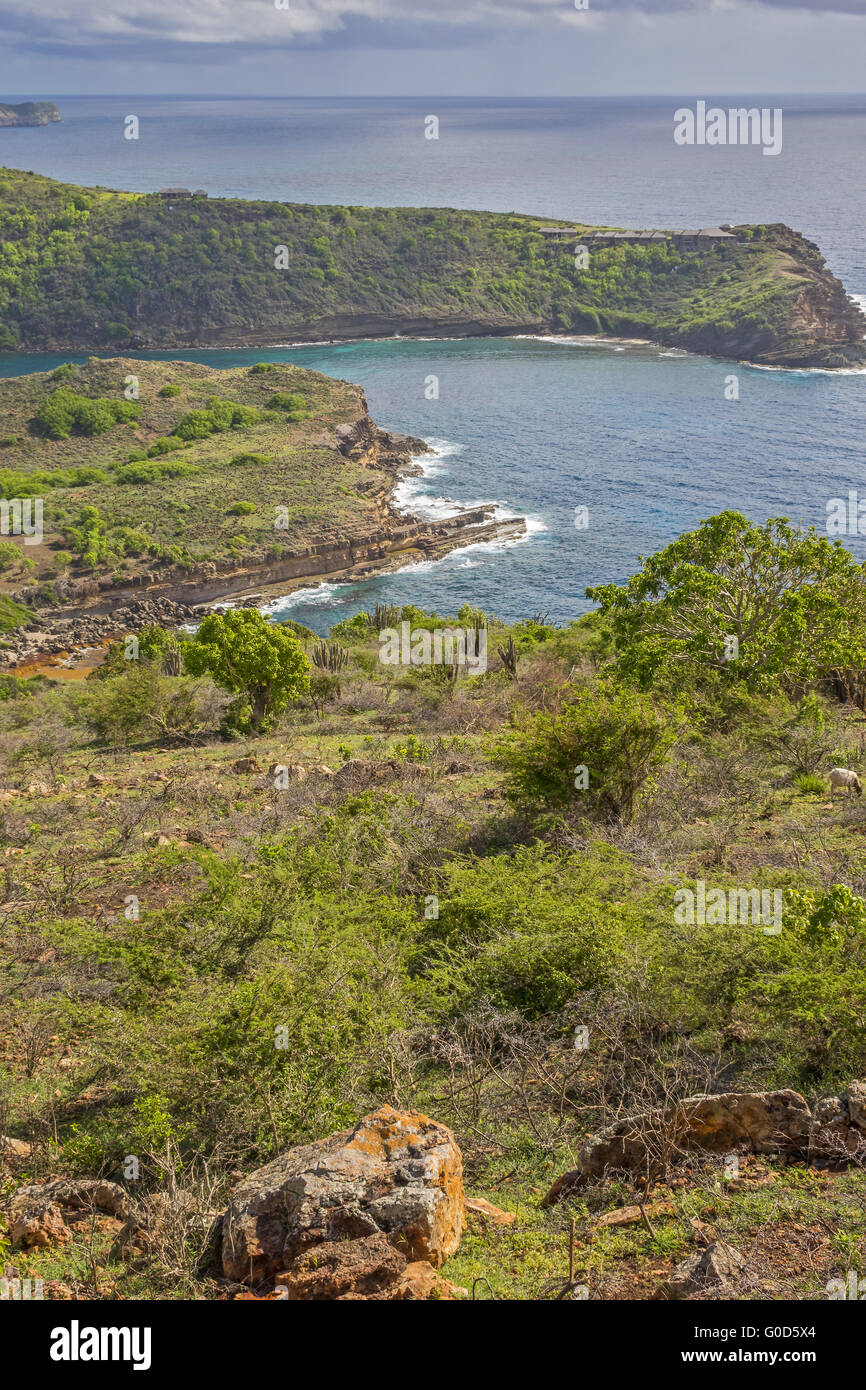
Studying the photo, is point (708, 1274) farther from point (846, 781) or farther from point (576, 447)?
point (576, 447)

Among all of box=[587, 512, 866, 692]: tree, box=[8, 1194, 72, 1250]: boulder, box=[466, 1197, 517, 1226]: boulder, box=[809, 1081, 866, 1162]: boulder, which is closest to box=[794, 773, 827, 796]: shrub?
box=[587, 512, 866, 692]: tree

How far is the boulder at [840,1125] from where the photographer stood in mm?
8503

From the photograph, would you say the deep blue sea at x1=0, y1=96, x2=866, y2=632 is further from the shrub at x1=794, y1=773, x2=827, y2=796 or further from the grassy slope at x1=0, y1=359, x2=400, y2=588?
the shrub at x1=794, y1=773, x2=827, y2=796

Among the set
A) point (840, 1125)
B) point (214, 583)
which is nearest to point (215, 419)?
point (214, 583)

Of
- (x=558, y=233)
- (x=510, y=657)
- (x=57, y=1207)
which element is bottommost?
(x=57, y=1207)

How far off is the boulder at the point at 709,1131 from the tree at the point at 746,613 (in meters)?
14.5

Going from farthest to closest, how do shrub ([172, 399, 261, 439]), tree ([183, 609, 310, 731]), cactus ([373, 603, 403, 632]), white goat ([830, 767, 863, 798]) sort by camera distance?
1. shrub ([172, 399, 261, 439])
2. cactus ([373, 603, 403, 632])
3. tree ([183, 609, 310, 731])
4. white goat ([830, 767, 863, 798])

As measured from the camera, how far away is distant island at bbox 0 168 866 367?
136m

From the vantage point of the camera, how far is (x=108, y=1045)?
38.8ft

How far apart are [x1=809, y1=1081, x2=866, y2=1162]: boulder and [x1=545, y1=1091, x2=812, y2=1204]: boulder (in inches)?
4.0

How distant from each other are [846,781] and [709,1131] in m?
11.5

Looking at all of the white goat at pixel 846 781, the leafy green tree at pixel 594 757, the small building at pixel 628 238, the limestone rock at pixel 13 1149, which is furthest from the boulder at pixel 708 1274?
the small building at pixel 628 238

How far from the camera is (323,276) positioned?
142m
